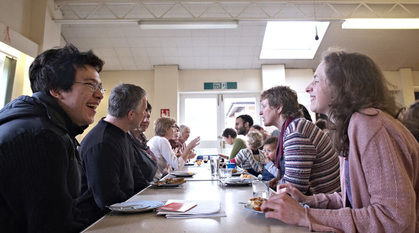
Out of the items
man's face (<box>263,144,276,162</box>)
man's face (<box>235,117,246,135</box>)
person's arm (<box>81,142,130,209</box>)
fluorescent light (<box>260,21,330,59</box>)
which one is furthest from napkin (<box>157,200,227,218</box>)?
fluorescent light (<box>260,21,330,59</box>)

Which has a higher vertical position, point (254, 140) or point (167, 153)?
point (254, 140)

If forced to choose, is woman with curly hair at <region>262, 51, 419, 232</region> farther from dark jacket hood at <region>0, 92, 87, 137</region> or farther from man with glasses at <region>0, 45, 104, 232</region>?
dark jacket hood at <region>0, 92, 87, 137</region>

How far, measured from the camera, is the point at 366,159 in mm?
806

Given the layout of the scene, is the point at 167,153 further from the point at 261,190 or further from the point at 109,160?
the point at 261,190

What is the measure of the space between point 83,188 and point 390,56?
6.75 metres

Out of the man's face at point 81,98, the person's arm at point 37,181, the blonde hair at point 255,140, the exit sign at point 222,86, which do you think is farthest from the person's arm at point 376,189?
the exit sign at point 222,86

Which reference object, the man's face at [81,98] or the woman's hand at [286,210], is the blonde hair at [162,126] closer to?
the man's face at [81,98]

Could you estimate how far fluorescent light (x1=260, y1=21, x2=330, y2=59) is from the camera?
5.84 m

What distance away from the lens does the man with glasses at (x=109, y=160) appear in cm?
137

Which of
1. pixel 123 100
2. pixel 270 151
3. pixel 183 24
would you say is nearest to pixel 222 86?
pixel 183 24

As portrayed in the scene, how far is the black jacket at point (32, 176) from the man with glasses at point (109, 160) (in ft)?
1.44

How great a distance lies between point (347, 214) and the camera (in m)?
0.80

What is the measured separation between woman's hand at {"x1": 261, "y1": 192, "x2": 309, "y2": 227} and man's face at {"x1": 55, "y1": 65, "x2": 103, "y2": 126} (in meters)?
0.92

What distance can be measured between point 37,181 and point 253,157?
8.76ft
